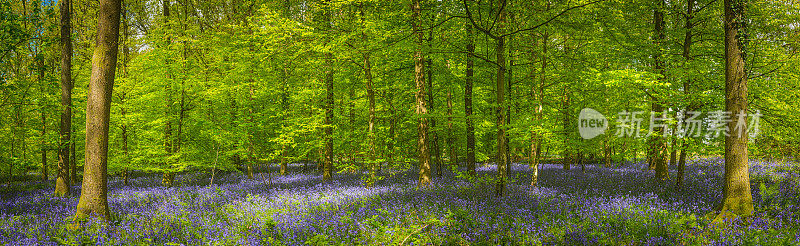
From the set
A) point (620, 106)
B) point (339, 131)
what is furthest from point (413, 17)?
point (339, 131)

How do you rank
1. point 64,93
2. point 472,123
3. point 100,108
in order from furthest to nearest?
point 472,123 < point 64,93 < point 100,108

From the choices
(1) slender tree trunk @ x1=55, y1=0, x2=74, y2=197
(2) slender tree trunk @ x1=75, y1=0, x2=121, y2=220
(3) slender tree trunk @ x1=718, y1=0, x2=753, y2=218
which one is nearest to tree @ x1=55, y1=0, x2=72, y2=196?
(1) slender tree trunk @ x1=55, y1=0, x2=74, y2=197

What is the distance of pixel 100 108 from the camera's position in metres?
7.44

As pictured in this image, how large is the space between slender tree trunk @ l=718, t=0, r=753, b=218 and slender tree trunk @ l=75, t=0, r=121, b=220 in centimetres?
1183

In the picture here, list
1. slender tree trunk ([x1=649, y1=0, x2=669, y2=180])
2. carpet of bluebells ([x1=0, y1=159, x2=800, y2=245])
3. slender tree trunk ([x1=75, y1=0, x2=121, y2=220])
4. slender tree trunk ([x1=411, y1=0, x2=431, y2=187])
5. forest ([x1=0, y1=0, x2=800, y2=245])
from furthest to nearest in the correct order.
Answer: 1. slender tree trunk ([x1=411, y1=0, x2=431, y2=187])
2. slender tree trunk ([x1=649, y1=0, x2=669, y2=180])
3. slender tree trunk ([x1=75, y1=0, x2=121, y2=220])
4. forest ([x1=0, y1=0, x2=800, y2=245])
5. carpet of bluebells ([x1=0, y1=159, x2=800, y2=245])

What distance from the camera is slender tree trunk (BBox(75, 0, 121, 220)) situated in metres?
7.33

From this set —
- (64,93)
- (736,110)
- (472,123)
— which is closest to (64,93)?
(64,93)

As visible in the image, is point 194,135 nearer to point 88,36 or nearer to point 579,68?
point 88,36

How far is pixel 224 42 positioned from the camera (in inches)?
723

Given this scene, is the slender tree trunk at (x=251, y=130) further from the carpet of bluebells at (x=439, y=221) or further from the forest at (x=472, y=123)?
the carpet of bluebells at (x=439, y=221)

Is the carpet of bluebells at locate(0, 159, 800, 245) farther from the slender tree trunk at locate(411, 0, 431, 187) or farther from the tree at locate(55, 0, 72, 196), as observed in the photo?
the tree at locate(55, 0, 72, 196)

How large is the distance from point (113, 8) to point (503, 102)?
8.10 metres

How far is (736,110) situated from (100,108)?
1222 centimetres

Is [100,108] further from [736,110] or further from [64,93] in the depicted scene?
[736,110]
